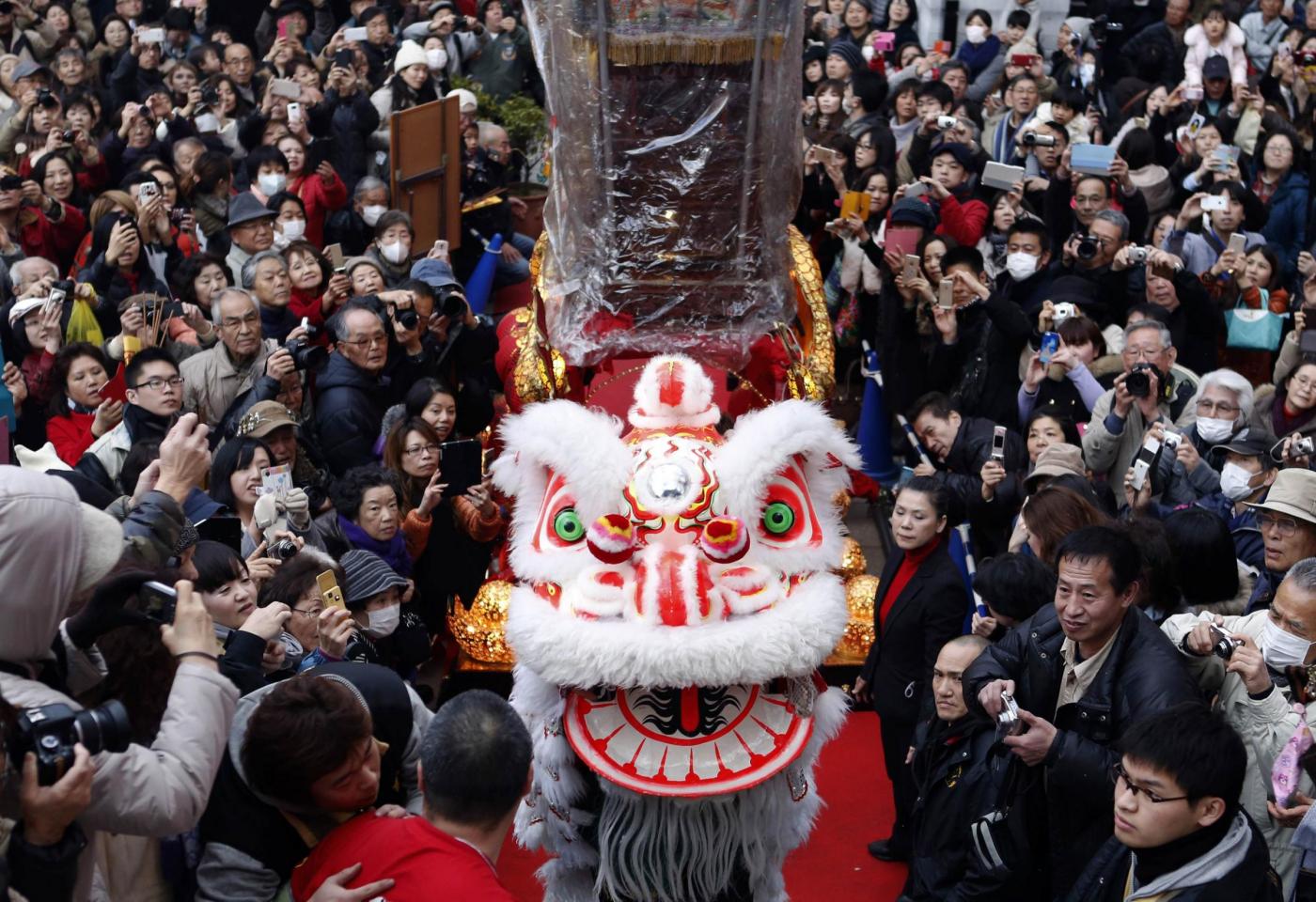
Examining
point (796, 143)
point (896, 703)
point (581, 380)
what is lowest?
point (896, 703)

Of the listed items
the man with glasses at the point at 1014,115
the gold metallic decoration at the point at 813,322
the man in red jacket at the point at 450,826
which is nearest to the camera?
the man in red jacket at the point at 450,826

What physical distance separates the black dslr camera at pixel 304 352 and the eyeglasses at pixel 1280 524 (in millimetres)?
3323

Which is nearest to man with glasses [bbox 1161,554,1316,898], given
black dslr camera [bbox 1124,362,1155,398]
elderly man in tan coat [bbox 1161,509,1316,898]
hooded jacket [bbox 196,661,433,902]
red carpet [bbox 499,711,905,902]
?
elderly man in tan coat [bbox 1161,509,1316,898]

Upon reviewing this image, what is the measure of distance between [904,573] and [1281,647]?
1472 millimetres

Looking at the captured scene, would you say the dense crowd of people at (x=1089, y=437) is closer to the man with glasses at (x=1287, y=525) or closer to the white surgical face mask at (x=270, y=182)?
the man with glasses at (x=1287, y=525)

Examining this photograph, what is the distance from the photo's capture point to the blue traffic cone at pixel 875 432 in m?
7.46

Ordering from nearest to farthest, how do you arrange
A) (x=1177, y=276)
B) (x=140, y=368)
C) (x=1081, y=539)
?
(x=1081, y=539) → (x=140, y=368) → (x=1177, y=276)

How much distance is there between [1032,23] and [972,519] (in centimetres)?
736

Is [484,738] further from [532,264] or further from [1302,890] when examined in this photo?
[532,264]

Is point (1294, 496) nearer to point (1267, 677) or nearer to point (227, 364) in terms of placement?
point (1267, 677)

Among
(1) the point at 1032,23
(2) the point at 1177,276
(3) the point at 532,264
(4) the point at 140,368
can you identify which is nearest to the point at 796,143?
(3) the point at 532,264

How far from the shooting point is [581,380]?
17.6ft

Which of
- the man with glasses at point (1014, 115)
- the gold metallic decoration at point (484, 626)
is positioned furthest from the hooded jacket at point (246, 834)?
the man with glasses at point (1014, 115)

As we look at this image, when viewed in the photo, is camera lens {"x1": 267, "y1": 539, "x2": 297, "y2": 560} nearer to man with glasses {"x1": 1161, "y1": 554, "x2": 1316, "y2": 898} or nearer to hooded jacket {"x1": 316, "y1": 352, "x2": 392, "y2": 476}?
hooded jacket {"x1": 316, "y1": 352, "x2": 392, "y2": 476}
